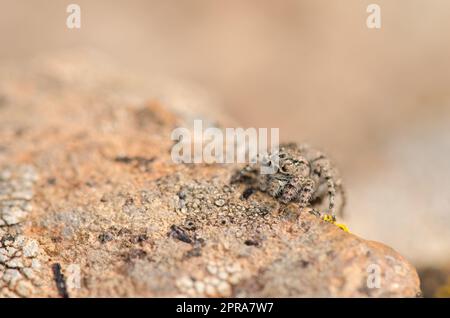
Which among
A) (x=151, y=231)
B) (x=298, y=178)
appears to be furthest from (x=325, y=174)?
(x=151, y=231)

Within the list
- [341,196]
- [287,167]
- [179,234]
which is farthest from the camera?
[341,196]

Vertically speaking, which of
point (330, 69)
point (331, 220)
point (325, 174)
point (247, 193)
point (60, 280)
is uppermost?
point (330, 69)

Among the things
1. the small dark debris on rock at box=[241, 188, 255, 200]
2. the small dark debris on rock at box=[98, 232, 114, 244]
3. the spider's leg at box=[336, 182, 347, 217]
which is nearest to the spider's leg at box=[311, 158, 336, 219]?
the spider's leg at box=[336, 182, 347, 217]

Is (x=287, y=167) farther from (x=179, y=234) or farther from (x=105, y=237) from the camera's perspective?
(x=105, y=237)

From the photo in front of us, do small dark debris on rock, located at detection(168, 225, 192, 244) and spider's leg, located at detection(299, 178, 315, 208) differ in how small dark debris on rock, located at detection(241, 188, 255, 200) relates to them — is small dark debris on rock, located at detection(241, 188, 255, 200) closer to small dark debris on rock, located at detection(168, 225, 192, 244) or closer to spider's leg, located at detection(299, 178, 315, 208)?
spider's leg, located at detection(299, 178, 315, 208)

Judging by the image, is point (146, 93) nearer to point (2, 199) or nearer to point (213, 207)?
point (2, 199)

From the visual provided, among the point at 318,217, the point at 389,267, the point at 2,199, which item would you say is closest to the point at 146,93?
the point at 2,199

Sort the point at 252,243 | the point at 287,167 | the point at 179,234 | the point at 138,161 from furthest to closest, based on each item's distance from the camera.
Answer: the point at 138,161
the point at 287,167
the point at 179,234
the point at 252,243

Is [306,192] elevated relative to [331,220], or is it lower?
elevated

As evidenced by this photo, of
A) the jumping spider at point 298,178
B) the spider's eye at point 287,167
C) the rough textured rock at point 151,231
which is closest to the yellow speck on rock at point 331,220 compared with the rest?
the jumping spider at point 298,178
